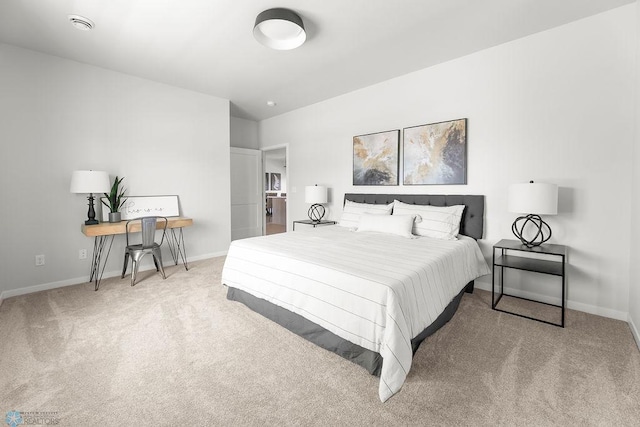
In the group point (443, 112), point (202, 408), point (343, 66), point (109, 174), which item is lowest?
point (202, 408)

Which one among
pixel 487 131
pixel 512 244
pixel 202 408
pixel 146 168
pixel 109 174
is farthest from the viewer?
pixel 146 168

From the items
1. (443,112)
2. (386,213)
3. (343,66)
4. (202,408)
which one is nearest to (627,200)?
(443,112)

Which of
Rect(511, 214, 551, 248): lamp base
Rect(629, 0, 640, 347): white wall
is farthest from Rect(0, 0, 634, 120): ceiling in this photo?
Rect(511, 214, 551, 248): lamp base

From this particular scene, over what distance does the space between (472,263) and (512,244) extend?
39 centimetres

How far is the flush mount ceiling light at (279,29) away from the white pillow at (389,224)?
1.95 metres

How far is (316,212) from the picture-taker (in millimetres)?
4977

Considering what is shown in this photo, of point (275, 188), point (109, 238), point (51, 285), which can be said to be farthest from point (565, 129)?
point (275, 188)

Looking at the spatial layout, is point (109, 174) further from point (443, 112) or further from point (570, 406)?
point (570, 406)

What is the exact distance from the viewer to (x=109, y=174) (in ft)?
12.0

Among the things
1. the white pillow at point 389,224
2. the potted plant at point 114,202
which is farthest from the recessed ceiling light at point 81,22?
the white pillow at point 389,224

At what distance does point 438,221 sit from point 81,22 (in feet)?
12.6

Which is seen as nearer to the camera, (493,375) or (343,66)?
(493,375)

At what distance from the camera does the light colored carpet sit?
1436mm

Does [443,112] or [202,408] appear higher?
[443,112]
